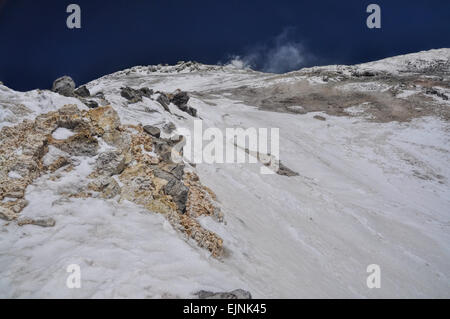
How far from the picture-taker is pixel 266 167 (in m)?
16.5

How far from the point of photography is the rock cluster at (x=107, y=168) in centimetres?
713

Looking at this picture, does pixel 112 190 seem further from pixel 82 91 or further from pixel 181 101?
pixel 181 101

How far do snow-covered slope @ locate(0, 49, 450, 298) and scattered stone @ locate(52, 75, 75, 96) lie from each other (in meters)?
1.38

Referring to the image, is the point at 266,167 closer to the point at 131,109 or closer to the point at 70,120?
the point at 131,109

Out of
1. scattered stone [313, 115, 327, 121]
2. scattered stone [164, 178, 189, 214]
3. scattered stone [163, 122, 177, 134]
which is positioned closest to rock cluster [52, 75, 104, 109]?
scattered stone [163, 122, 177, 134]

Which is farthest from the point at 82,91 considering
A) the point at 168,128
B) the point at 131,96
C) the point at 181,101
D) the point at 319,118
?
the point at 319,118

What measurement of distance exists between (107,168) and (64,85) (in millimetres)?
7291

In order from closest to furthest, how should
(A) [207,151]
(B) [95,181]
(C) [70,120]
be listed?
1. (B) [95,181]
2. (C) [70,120]
3. (A) [207,151]

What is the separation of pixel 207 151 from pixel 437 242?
11.8 m

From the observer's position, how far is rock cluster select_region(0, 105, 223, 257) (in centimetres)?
713

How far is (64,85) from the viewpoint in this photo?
12.9m

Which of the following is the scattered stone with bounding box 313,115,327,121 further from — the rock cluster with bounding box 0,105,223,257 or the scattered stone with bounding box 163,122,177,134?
the rock cluster with bounding box 0,105,223,257

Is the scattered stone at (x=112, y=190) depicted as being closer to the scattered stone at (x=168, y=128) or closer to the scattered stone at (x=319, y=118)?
the scattered stone at (x=168, y=128)
